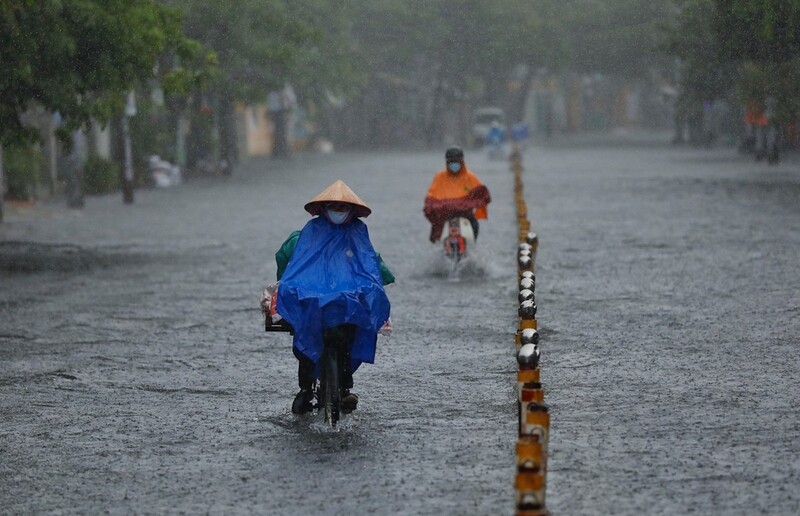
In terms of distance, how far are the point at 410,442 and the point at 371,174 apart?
3425cm

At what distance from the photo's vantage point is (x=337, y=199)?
8203mm

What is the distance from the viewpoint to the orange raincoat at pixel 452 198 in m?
16.0

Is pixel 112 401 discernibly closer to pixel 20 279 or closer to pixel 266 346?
pixel 266 346

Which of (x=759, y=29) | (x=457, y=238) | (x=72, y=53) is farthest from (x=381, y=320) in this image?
(x=759, y=29)

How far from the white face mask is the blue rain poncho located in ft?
0.21

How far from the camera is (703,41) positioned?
42.4 meters

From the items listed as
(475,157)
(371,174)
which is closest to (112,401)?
(371,174)

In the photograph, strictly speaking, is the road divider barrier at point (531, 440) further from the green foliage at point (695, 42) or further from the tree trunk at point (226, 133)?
the tree trunk at point (226, 133)

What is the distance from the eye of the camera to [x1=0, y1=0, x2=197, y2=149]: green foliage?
16.1 metres

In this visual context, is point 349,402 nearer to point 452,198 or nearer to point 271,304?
point 271,304

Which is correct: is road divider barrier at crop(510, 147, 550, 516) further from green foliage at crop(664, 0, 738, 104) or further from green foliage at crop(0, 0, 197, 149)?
green foliage at crop(664, 0, 738, 104)

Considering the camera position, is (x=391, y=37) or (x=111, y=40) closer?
(x=111, y=40)

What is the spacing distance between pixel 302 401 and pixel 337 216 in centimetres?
109

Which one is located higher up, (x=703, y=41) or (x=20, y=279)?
(x=703, y=41)
